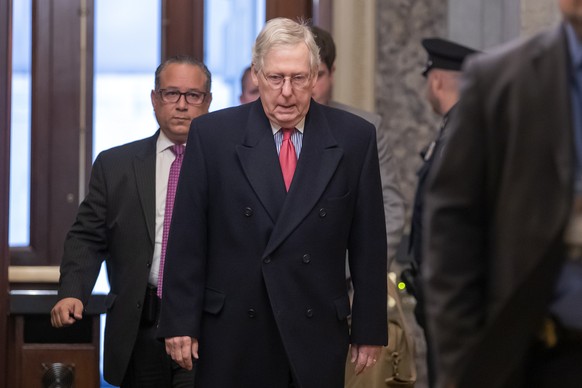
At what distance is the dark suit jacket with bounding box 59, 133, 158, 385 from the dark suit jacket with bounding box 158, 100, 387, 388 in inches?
32.5

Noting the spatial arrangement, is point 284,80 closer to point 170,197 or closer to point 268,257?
point 268,257

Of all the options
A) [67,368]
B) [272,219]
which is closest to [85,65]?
[67,368]

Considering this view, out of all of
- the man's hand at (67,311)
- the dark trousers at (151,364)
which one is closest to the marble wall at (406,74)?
the dark trousers at (151,364)

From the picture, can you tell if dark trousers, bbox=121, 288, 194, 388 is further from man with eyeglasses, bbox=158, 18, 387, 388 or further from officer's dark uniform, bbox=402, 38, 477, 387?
officer's dark uniform, bbox=402, 38, 477, 387

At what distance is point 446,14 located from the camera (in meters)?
6.73

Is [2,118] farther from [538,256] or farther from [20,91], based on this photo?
[538,256]

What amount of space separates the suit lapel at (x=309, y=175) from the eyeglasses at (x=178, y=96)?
1091 mm

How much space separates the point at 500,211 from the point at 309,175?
1.63 m

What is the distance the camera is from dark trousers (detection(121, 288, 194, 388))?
5.04m

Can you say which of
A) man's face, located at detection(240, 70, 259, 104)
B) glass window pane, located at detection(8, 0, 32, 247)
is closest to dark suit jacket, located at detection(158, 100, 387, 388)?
man's face, located at detection(240, 70, 259, 104)

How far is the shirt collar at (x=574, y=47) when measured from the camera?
260 cm

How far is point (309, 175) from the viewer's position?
4.19m

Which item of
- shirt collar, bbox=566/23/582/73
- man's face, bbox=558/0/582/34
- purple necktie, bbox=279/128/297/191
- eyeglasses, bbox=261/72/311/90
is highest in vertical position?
man's face, bbox=558/0/582/34

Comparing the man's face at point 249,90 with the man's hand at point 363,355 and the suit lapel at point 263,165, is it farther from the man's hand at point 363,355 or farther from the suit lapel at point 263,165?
the man's hand at point 363,355
